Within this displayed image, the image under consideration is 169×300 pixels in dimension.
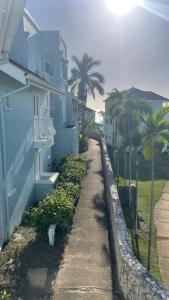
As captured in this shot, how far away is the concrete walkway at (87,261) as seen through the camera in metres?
7.25

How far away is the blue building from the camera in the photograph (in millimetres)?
8598

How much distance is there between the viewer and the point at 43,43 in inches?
876

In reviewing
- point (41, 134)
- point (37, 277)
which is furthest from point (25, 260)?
point (41, 134)

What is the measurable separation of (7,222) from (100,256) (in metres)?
3.60

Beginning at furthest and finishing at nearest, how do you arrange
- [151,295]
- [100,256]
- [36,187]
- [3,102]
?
1. [36,187]
2. [3,102]
3. [100,256]
4. [151,295]

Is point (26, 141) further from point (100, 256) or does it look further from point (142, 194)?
point (142, 194)

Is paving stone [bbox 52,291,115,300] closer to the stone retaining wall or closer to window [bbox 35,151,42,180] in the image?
the stone retaining wall

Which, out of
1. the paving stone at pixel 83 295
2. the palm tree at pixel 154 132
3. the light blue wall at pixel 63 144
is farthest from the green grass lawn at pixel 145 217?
the light blue wall at pixel 63 144

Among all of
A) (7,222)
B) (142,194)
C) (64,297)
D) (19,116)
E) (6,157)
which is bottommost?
(142,194)

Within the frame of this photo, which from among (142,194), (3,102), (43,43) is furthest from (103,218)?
(43,43)

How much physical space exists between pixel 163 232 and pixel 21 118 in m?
9.88

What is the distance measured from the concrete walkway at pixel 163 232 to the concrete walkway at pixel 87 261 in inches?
94.4

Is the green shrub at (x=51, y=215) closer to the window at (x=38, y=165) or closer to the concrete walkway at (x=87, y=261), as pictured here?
the concrete walkway at (x=87, y=261)

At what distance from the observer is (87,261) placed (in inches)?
343
